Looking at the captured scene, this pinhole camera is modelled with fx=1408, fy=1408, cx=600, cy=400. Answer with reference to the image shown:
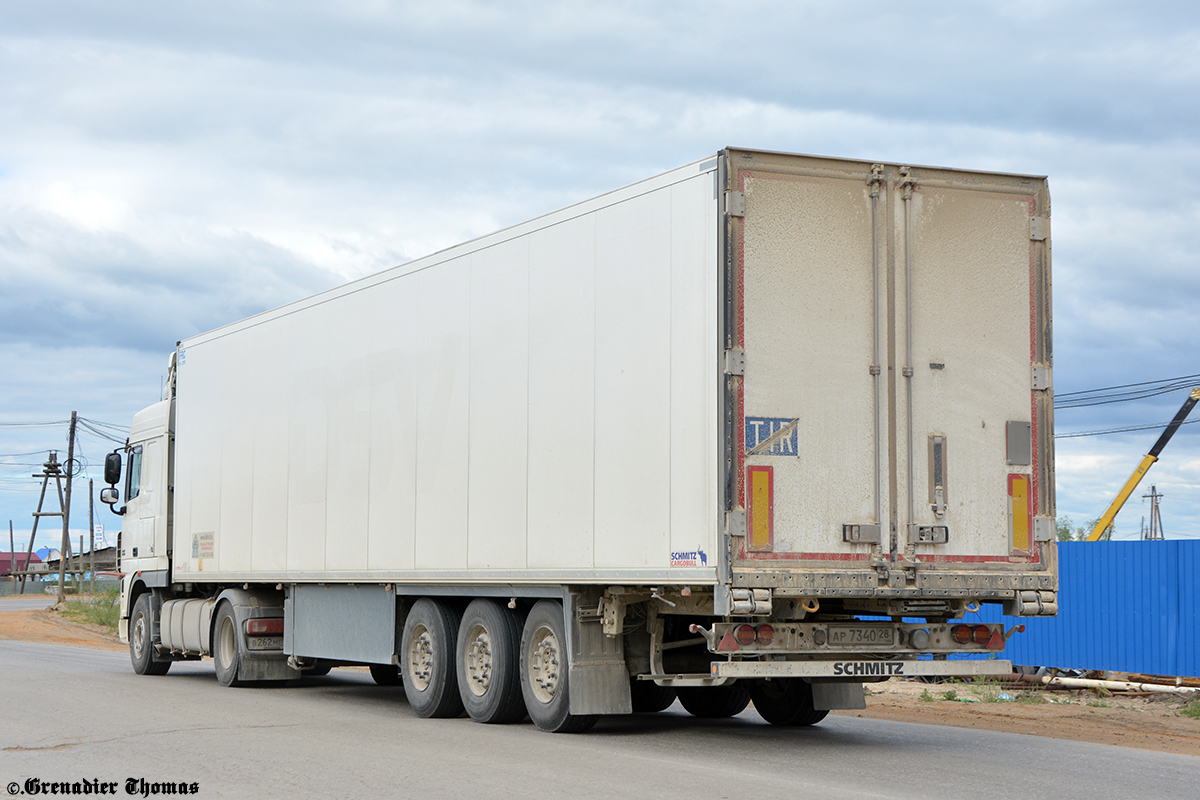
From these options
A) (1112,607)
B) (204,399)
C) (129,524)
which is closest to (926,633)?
(1112,607)

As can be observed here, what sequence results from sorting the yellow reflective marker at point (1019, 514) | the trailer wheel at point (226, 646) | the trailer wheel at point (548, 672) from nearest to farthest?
the yellow reflective marker at point (1019, 514) < the trailer wheel at point (548, 672) < the trailer wheel at point (226, 646)

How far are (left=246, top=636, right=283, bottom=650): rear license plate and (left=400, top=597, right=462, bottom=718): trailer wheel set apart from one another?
3664 mm

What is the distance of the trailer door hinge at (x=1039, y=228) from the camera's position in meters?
11.1

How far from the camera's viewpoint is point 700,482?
10070 mm

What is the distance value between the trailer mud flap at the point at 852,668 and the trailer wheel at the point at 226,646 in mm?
8683

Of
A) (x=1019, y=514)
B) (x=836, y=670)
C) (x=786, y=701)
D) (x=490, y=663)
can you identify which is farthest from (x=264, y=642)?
(x=1019, y=514)

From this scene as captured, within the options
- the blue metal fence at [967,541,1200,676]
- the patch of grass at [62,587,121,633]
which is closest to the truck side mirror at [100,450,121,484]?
the blue metal fence at [967,541,1200,676]

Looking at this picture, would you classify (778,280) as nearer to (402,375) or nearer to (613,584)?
(613,584)

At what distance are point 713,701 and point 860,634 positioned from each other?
3251 mm

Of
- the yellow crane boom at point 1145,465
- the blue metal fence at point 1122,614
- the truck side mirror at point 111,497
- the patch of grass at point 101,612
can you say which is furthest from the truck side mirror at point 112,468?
the yellow crane boom at point 1145,465

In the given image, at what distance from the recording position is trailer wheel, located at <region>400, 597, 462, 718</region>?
13070 millimetres

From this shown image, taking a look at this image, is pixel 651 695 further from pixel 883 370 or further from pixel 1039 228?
pixel 1039 228

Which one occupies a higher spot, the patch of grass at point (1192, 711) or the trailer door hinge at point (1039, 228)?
the trailer door hinge at point (1039, 228)

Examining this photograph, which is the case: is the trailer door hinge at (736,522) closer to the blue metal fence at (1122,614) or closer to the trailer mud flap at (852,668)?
the trailer mud flap at (852,668)
